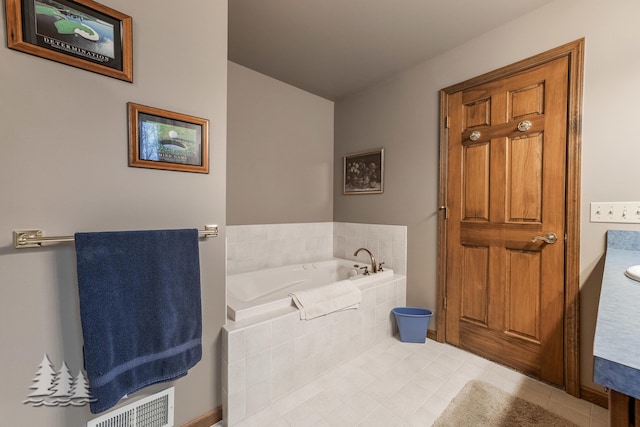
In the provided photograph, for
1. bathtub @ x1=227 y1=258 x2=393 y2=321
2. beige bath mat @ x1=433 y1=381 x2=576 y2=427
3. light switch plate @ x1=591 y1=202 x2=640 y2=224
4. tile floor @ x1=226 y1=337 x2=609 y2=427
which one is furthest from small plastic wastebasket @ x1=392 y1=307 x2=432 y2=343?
light switch plate @ x1=591 y1=202 x2=640 y2=224

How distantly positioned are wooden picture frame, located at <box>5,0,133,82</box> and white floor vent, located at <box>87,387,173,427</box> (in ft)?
4.91

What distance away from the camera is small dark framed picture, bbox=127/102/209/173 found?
1.25 meters

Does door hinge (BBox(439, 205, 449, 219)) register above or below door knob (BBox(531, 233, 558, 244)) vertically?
above

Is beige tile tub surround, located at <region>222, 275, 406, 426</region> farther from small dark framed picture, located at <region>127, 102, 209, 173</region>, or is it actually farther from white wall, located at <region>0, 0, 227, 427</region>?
small dark framed picture, located at <region>127, 102, 209, 173</region>

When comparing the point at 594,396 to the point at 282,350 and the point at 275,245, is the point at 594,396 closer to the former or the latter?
the point at 282,350

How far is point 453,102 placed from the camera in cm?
228

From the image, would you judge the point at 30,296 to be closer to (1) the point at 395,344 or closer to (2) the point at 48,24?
(2) the point at 48,24

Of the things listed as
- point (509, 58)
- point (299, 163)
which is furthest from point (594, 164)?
point (299, 163)

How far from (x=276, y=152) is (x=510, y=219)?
2197 mm

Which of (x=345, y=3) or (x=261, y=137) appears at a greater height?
(x=345, y=3)

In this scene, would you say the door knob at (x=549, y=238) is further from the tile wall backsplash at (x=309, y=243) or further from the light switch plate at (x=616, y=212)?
the tile wall backsplash at (x=309, y=243)

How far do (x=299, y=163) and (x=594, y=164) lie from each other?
242 cm

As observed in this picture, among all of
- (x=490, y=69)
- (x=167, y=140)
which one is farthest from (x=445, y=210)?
(x=167, y=140)

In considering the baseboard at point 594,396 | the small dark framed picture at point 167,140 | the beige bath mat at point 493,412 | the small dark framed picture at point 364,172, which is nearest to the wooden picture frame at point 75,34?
the small dark framed picture at point 167,140
